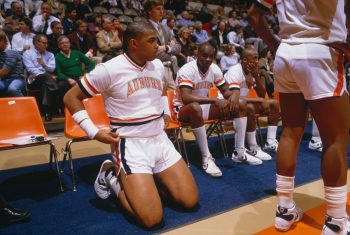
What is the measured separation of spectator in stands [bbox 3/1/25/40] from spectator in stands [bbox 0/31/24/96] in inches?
65.8

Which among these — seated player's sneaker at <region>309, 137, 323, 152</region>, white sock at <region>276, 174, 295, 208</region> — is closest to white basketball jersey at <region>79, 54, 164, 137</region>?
white sock at <region>276, 174, 295, 208</region>

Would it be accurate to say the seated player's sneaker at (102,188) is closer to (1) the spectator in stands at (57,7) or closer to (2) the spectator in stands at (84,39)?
(2) the spectator in stands at (84,39)

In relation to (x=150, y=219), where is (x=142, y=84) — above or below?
above

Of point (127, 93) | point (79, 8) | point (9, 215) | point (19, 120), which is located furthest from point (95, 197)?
point (79, 8)

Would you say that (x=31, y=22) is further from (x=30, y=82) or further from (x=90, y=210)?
(x=90, y=210)

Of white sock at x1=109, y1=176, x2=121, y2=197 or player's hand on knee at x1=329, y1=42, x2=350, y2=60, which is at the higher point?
player's hand on knee at x1=329, y1=42, x2=350, y2=60

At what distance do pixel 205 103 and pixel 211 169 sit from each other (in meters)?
0.77

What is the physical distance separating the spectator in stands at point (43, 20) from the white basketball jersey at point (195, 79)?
4.07 meters

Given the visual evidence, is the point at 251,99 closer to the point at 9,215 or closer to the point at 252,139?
the point at 252,139

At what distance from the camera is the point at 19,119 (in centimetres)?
319

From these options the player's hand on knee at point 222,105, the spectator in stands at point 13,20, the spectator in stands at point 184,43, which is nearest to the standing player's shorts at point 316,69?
the player's hand on knee at point 222,105

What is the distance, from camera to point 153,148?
2.48 meters

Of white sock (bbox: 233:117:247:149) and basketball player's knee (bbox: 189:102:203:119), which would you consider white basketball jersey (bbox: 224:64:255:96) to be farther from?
basketball player's knee (bbox: 189:102:203:119)

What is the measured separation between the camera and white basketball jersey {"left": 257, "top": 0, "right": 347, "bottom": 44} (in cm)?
164
